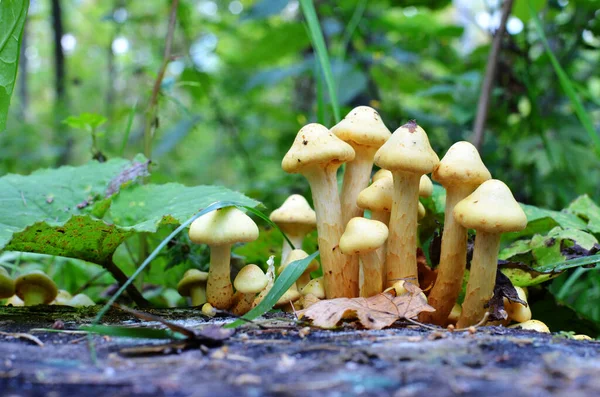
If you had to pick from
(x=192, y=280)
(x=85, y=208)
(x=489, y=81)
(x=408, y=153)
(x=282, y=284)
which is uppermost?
(x=489, y=81)

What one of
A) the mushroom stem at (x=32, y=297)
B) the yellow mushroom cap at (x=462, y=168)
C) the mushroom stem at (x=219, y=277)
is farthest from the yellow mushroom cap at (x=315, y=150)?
the mushroom stem at (x=32, y=297)

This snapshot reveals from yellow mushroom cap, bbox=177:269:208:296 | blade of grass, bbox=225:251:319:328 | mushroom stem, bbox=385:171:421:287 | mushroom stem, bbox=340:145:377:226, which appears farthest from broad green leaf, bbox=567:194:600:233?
yellow mushroom cap, bbox=177:269:208:296

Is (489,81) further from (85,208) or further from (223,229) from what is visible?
(85,208)

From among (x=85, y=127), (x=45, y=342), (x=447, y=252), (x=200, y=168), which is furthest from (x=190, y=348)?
(x=200, y=168)

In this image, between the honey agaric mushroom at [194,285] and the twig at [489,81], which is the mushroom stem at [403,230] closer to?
the honey agaric mushroom at [194,285]

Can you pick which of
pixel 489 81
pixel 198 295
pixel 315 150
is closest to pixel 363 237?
pixel 315 150

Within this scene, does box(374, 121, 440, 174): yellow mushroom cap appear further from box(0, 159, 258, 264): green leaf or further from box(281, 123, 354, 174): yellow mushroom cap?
box(0, 159, 258, 264): green leaf
